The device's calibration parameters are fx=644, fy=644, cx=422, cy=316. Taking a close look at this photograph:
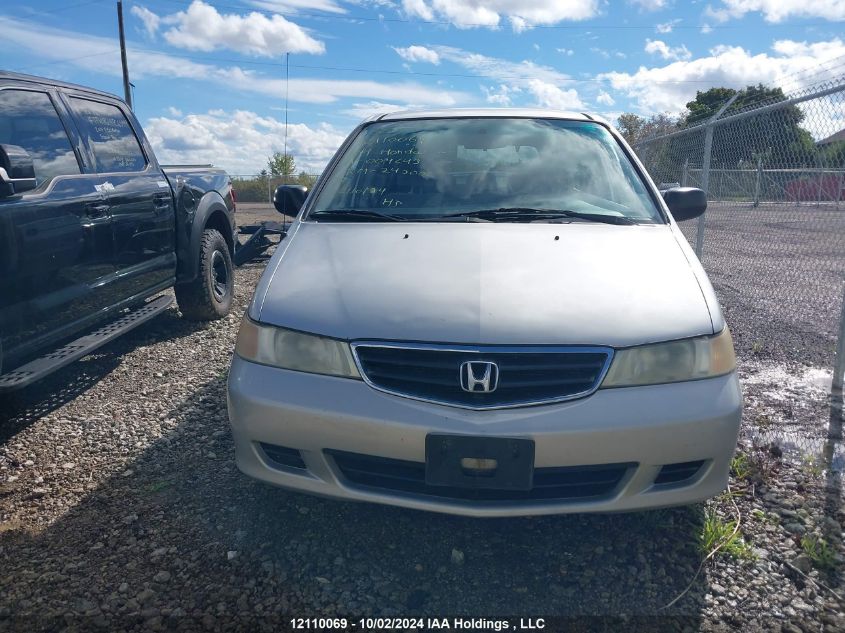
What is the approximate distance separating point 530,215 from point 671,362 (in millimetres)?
1039

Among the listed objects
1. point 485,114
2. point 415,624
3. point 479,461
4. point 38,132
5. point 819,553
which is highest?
point 485,114

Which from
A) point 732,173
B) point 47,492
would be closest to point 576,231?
point 47,492

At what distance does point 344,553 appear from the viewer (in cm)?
237

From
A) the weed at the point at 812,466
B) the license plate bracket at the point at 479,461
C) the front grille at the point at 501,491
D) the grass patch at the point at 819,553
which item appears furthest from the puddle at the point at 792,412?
the license plate bracket at the point at 479,461

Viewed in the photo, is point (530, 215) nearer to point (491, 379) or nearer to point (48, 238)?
point (491, 379)

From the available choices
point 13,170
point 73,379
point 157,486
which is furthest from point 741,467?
point 73,379

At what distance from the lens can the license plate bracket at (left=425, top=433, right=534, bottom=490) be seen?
2.01 metres

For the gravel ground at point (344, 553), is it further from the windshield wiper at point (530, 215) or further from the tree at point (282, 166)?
the tree at point (282, 166)

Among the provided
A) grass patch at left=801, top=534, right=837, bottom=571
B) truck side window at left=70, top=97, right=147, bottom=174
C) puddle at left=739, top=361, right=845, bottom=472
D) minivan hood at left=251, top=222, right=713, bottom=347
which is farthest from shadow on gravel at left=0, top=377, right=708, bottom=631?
truck side window at left=70, top=97, right=147, bottom=174

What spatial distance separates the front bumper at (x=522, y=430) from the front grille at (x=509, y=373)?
37 millimetres

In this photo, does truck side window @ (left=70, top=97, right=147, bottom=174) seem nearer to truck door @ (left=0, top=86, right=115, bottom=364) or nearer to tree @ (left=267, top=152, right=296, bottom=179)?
truck door @ (left=0, top=86, right=115, bottom=364)

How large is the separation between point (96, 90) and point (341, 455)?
3675 mm

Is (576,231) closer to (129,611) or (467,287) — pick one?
(467,287)

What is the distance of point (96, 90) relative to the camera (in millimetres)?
4488
